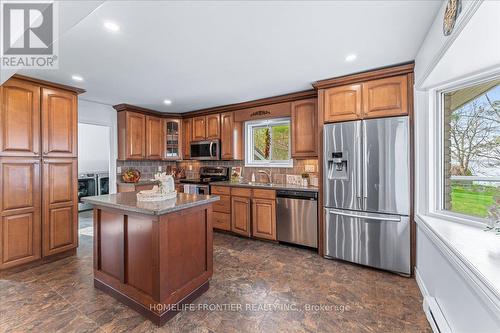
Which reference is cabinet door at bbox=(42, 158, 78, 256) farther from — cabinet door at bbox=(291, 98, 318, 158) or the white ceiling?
cabinet door at bbox=(291, 98, 318, 158)

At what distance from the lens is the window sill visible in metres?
1.06

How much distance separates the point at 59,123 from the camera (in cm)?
310

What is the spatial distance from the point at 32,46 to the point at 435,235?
12.0 feet

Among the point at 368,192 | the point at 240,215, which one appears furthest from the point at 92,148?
the point at 368,192

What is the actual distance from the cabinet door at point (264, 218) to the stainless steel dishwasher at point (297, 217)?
87 millimetres

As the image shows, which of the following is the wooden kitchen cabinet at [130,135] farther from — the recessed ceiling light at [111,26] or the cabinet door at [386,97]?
the cabinet door at [386,97]

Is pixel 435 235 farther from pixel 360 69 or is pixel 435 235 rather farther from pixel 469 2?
pixel 360 69

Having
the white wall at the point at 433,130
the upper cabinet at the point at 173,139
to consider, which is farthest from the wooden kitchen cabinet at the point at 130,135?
the white wall at the point at 433,130

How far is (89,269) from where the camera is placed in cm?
276

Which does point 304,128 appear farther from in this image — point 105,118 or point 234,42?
point 105,118

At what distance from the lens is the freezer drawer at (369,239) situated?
254cm

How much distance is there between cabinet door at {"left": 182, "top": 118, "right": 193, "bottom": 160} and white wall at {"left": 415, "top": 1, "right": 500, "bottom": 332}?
3996mm

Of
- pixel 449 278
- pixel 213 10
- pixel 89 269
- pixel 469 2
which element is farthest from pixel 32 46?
pixel 449 278

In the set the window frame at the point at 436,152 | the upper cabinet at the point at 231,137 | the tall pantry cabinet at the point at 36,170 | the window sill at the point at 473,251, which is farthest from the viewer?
the upper cabinet at the point at 231,137
